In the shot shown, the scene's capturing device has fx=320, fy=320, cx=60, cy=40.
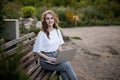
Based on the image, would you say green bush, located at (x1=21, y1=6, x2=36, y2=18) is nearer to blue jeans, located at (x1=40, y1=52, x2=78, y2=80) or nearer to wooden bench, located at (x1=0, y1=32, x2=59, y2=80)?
wooden bench, located at (x1=0, y1=32, x2=59, y2=80)

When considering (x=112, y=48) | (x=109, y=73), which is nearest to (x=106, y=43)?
(x=112, y=48)

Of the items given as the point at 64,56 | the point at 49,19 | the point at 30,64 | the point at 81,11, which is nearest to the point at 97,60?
the point at 30,64

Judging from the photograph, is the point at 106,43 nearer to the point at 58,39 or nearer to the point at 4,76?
the point at 58,39

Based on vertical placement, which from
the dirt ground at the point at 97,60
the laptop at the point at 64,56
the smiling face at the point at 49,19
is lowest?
the dirt ground at the point at 97,60

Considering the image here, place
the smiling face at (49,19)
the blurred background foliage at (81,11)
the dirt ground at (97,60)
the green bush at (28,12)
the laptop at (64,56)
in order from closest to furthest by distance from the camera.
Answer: the laptop at (64,56), the smiling face at (49,19), the dirt ground at (97,60), the green bush at (28,12), the blurred background foliage at (81,11)

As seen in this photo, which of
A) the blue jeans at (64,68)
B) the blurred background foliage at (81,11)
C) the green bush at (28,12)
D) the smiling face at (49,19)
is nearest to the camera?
the blue jeans at (64,68)

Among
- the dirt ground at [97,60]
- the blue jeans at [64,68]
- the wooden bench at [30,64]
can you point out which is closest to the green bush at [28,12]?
the dirt ground at [97,60]

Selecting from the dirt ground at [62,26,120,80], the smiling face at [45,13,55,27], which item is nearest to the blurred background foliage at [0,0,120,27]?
the dirt ground at [62,26,120,80]

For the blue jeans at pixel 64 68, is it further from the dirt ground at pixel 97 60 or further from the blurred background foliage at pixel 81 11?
the blurred background foliage at pixel 81 11

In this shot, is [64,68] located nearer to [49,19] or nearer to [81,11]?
[49,19]

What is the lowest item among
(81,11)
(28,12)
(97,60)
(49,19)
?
(97,60)

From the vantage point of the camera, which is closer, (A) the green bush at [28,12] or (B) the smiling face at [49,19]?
(B) the smiling face at [49,19]

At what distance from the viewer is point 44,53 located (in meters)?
5.67

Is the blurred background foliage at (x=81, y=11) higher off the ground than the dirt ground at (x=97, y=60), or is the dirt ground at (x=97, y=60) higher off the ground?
the blurred background foliage at (x=81, y=11)
